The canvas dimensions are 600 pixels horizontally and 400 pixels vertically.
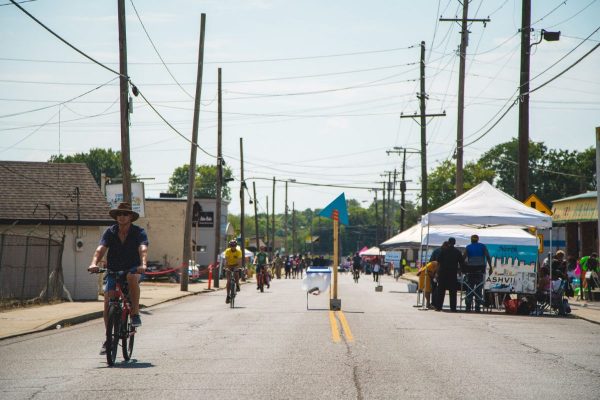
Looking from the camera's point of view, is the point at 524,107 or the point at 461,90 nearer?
the point at 524,107

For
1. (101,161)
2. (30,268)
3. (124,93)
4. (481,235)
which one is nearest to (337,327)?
(124,93)

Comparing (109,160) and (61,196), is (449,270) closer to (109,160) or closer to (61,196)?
(61,196)

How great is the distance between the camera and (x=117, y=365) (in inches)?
459

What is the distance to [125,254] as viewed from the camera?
12.0 metres

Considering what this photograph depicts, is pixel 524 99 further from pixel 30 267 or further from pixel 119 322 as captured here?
pixel 119 322

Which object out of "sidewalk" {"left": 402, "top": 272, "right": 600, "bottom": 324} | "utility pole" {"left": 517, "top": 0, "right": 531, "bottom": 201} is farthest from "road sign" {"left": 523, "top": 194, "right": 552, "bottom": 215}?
"sidewalk" {"left": 402, "top": 272, "right": 600, "bottom": 324}

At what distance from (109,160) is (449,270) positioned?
10601 centimetres

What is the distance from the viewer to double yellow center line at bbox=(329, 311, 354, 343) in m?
15.0

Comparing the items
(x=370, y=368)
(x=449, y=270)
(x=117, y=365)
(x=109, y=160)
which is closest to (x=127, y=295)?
(x=117, y=365)

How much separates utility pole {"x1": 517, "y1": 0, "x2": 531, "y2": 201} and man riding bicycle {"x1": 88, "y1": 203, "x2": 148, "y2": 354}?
18.4m

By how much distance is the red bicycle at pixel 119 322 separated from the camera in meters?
11.5

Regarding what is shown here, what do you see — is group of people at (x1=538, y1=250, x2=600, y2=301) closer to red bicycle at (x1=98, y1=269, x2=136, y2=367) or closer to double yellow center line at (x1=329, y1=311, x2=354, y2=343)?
double yellow center line at (x1=329, y1=311, x2=354, y2=343)

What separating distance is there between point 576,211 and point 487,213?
21.5 metres

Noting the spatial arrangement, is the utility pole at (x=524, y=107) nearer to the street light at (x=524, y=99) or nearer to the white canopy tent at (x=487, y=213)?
the street light at (x=524, y=99)
